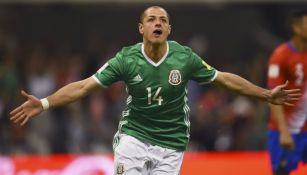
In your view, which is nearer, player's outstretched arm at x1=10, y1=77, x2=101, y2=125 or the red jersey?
player's outstretched arm at x1=10, y1=77, x2=101, y2=125

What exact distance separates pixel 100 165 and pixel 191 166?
119cm

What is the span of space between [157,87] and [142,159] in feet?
2.32

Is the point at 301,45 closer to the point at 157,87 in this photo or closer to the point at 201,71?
the point at 201,71

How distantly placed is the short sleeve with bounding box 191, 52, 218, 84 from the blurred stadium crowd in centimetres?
698

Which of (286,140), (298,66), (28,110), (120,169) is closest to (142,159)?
(120,169)

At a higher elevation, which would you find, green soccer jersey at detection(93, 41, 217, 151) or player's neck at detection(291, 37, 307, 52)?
player's neck at detection(291, 37, 307, 52)

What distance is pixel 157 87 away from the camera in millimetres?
10586

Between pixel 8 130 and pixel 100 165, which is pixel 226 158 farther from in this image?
pixel 8 130

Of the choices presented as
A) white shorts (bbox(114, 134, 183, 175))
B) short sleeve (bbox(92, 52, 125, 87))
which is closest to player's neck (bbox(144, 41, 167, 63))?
short sleeve (bbox(92, 52, 125, 87))

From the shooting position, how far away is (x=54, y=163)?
14.5 m

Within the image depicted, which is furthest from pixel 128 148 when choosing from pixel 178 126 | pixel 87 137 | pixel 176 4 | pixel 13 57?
pixel 176 4

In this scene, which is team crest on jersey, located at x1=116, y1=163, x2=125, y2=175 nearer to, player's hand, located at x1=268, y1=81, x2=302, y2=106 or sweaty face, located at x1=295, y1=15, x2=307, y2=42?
player's hand, located at x1=268, y1=81, x2=302, y2=106

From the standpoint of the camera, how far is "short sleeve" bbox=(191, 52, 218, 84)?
10711mm

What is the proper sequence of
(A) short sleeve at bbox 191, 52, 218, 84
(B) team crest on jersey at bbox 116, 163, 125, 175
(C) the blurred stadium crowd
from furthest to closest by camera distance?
(C) the blurred stadium crowd < (A) short sleeve at bbox 191, 52, 218, 84 < (B) team crest on jersey at bbox 116, 163, 125, 175
